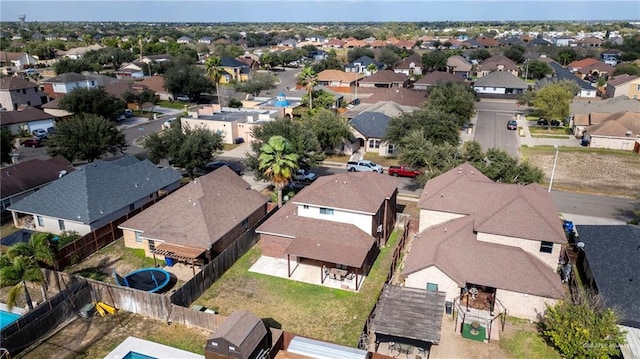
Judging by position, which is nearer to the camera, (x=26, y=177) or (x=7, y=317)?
(x=7, y=317)

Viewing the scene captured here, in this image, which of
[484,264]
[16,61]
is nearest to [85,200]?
[484,264]

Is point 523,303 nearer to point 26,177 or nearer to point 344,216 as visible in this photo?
point 344,216

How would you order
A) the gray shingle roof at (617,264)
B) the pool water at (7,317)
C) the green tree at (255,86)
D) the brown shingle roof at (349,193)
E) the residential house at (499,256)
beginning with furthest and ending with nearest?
the green tree at (255,86) → the brown shingle roof at (349,193) → the pool water at (7,317) → the residential house at (499,256) → the gray shingle roof at (617,264)

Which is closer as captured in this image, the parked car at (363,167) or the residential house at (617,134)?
the parked car at (363,167)

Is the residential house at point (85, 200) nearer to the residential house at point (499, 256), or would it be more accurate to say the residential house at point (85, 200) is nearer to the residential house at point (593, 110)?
the residential house at point (499, 256)

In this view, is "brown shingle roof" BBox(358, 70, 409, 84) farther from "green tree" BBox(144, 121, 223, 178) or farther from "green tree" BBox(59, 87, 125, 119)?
"green tree" BBox(144, 121, 223, 178)

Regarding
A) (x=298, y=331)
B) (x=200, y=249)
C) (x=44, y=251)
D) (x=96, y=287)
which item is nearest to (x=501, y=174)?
(x=298, y=331)

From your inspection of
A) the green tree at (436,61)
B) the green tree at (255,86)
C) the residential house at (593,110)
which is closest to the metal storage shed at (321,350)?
the residential house at (593,110)
